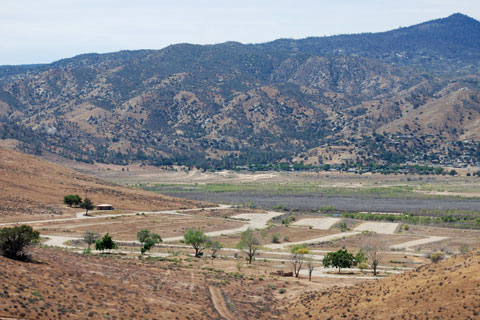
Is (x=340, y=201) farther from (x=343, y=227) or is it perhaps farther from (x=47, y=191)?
(x=47, y=191)

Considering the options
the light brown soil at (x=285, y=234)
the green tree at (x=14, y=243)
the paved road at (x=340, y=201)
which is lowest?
the paved road at (x=340, y=201)

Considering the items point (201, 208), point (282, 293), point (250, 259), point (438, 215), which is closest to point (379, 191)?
point (438, 215)

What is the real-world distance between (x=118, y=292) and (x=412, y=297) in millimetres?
18093

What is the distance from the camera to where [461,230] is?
102688 millimetres

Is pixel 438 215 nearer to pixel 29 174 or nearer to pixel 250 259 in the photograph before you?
pixel 250 259

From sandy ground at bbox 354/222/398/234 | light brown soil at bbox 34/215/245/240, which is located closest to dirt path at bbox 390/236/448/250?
sandy ground at bbox 354/222/398/234

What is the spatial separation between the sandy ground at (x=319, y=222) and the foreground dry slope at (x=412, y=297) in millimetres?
64478

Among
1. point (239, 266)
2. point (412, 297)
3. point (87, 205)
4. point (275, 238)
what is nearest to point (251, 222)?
point (275, 238)

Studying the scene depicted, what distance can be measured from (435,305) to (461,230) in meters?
70.3

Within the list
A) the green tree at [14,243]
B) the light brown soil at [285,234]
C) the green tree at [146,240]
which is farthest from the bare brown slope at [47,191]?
the green tree at [14,243]

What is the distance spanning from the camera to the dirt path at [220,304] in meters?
40.6

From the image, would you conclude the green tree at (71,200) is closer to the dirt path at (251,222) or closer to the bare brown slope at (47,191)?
the bare brown slope at (47,191)

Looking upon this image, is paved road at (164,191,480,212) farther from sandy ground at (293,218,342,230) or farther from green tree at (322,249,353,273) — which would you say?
green tree at (322,249,353,273)

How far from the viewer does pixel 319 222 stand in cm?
11831
